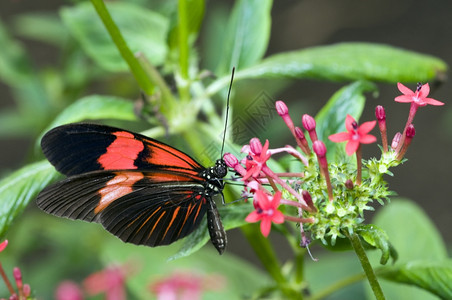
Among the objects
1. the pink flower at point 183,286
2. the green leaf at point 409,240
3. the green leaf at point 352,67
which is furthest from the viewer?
the pink flower at point 183,286

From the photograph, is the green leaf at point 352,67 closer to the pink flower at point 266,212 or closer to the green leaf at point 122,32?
the green leaf at point 122,32

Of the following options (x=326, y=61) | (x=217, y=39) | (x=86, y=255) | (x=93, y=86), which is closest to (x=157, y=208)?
(x=326, y=61)

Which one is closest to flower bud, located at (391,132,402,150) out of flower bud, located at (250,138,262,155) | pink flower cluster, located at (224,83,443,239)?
pink flower cluster, located at (224,83,443,239)

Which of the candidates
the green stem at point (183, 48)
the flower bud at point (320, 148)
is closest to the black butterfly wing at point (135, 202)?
the green stem at point (183, 48)

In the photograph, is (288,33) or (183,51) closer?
(183,51)

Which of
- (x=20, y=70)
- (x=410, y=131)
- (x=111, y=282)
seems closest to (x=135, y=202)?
(x=410, y=131)

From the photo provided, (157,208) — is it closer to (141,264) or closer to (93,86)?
(141,264)

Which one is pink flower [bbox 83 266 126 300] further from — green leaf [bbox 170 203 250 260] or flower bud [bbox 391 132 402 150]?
flower bud [bbox 391 132 402 150]
